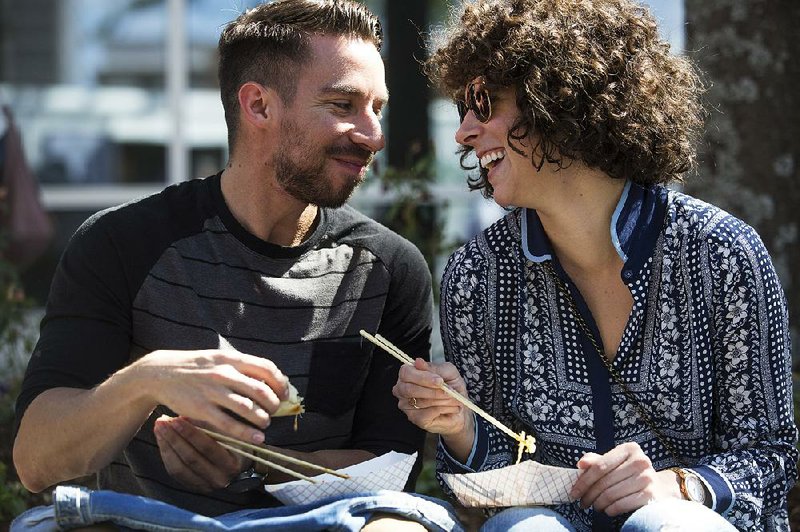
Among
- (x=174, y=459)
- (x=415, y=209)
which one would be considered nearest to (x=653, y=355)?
(x=174, y=459)

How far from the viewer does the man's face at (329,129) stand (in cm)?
282

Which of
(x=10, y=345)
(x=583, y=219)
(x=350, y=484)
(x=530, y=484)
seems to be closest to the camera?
(x=350, y=484)

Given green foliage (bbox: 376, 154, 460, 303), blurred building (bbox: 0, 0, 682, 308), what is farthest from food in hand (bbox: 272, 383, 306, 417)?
blurred building (bbox: 0, 0, 682, 308)

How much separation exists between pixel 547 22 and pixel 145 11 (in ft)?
14.9

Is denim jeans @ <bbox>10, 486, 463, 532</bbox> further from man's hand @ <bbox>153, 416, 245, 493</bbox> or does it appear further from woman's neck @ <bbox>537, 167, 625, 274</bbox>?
woman's neck @ <bbox>537, 167, 625, 274</bbox>

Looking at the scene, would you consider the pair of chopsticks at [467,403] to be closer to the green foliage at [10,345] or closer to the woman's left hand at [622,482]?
the woman's left hand at [622,482]

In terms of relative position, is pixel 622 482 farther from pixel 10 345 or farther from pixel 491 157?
pixel 10 345

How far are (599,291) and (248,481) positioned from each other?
3.05ft

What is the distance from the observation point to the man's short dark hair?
9.47 ft

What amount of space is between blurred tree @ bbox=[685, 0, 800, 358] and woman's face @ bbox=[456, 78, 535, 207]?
6.09 feet

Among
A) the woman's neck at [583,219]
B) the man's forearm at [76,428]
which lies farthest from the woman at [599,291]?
the man's forearm at [76,428]

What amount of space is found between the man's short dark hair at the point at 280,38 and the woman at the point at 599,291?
29cm

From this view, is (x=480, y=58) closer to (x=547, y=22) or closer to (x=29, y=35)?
(x=547, y=22)

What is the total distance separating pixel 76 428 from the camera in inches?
93.0
